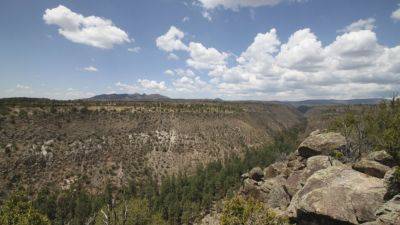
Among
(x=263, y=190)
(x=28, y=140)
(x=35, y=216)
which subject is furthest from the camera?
(x=28, y=140)

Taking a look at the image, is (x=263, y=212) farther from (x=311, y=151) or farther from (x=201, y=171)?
(x=201, y=171)

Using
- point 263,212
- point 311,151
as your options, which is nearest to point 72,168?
point 311,151

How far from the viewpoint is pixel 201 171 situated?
141250 mm

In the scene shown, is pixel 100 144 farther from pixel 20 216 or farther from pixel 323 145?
pixel 323 145

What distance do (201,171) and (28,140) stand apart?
7082 centimetres

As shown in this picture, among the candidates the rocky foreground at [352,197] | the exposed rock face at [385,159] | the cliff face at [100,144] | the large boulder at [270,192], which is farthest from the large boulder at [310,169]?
the cliff face at [100,144]

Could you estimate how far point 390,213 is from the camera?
2403 centimetres

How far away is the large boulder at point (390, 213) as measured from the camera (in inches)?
915

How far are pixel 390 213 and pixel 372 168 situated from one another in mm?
12294

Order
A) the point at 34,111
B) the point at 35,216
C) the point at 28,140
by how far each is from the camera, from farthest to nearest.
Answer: the point at 34,111 → the point at 28,140 → the point at 35,216

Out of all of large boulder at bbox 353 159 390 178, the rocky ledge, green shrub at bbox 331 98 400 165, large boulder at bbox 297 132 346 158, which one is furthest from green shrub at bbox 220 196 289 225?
large boulder at bbox 297 132 346 158

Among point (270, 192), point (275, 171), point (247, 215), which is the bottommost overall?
point (275, 171)

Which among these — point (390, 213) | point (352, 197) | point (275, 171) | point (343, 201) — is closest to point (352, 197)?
point (352, 197)

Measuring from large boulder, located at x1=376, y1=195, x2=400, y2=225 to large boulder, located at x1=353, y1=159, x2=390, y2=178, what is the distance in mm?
9338
